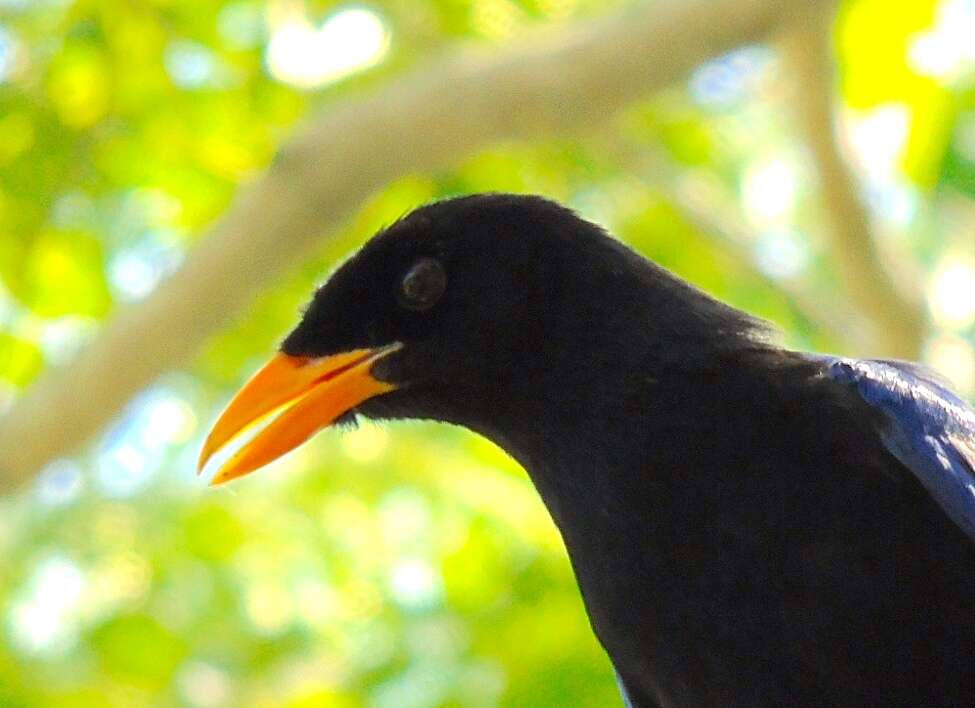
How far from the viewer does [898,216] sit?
7598mm

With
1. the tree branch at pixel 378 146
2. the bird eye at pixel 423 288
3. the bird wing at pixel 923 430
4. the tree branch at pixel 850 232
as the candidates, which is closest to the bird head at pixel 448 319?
the bird eye at pixel 423 288

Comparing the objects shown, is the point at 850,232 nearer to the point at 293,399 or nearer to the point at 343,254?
the point at 343,254

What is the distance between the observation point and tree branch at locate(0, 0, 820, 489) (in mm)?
4668

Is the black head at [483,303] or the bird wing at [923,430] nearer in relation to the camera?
the bird wing at [923,430]

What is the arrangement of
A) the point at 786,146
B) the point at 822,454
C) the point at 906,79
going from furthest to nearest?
the point at 786,146 → the point at 906,79 → the point at 822,454

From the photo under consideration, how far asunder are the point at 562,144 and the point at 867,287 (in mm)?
1327

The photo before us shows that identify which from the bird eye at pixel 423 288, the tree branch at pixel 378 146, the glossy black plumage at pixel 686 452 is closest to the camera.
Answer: the glossy black plumage at pixel 686 452

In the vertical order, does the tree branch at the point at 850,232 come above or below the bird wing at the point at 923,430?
above

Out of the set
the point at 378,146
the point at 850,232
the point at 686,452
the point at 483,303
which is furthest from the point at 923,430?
the point at 850,232

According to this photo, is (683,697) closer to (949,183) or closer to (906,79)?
(906,79)

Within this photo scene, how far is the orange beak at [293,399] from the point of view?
142 inches

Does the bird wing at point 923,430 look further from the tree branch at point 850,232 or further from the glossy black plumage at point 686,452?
the tree branch at point 850,232

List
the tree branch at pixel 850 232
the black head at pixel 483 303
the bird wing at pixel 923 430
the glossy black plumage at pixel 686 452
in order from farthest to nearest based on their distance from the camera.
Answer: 1. the tree branch at pixel 850 232
2. the black head at pixel 483 303
3. the bird wing at pixel 923 430
4. the glossy black plumage at pixel 686 452

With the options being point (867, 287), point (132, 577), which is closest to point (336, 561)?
point (132, 577)
